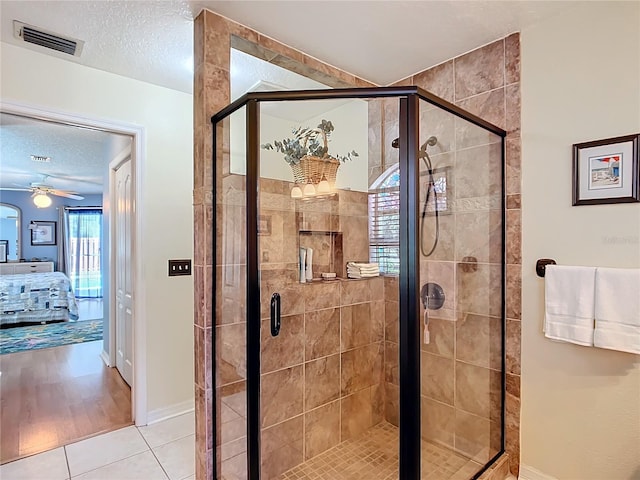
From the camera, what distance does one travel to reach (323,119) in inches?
81.5

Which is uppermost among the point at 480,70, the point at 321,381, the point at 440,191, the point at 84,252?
the point at 480,70

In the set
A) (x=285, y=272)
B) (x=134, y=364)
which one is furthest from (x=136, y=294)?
(x=285, y=272)

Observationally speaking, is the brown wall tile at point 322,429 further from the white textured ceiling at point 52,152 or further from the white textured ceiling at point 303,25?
the white textured ceiling at point 52,152

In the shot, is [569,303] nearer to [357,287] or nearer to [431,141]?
[431,141]

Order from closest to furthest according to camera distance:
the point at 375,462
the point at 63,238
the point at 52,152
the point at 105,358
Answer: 1. the point at 375,462
2. the point at 105,358
3. the point at 52,152
4. the point at 63,238

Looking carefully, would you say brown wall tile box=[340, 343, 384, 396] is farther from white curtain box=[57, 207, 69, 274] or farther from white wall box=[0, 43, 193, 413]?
white curtain box=[57, 207, 69, 274]

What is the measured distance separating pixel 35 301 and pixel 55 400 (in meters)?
3.51

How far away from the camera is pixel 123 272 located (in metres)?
3.33

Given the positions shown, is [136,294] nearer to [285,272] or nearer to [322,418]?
[285,272]

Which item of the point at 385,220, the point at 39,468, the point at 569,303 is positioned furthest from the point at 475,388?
the point at 39,468

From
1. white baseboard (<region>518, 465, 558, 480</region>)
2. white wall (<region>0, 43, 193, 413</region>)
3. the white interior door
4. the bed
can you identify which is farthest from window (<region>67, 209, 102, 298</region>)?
white baseboard (<region>518, 465, 558, 480</region>)

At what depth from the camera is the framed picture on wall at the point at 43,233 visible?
775cm

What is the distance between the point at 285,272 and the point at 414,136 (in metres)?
0.98

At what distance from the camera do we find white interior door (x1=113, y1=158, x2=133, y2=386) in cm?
317
